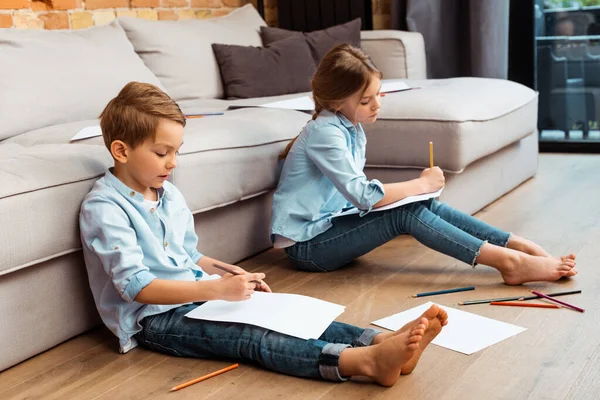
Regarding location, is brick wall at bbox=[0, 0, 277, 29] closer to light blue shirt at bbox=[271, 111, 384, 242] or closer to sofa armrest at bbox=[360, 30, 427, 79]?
sofa armrest at bbox=[360, 30, 427, 79]

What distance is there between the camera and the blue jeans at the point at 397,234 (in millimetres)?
2229

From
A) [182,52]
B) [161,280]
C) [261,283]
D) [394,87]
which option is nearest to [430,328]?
[261,283]

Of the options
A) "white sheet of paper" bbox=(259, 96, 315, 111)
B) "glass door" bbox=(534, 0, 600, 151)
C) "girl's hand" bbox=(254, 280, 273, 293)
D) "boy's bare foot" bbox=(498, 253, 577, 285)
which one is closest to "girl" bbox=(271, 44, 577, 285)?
"boy's bare foot" bbox=(498, 253, 577, 285)

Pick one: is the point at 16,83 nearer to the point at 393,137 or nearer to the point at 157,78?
the point at 157,78

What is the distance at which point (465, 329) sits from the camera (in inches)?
74.0

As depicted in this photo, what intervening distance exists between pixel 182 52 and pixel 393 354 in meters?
2.10

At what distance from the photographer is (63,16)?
3.26 metres

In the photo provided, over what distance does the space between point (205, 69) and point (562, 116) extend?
2123 millimetres

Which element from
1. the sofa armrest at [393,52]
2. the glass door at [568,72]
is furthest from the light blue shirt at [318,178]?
the glass door at [568,72]

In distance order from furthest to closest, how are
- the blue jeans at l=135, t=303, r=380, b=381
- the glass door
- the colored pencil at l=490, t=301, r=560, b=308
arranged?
the glass door
the colored pencil at l=490, t=301, r=560, b=308
the blue jeans at l=135, t=303, r=380, b=381

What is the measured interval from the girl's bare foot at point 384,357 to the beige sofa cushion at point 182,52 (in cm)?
189

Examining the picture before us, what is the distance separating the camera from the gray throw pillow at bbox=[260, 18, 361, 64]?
3758 millimetres

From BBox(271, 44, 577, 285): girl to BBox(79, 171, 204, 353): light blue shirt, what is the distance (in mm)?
514

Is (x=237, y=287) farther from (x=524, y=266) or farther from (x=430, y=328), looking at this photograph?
(x=524, y=266)
